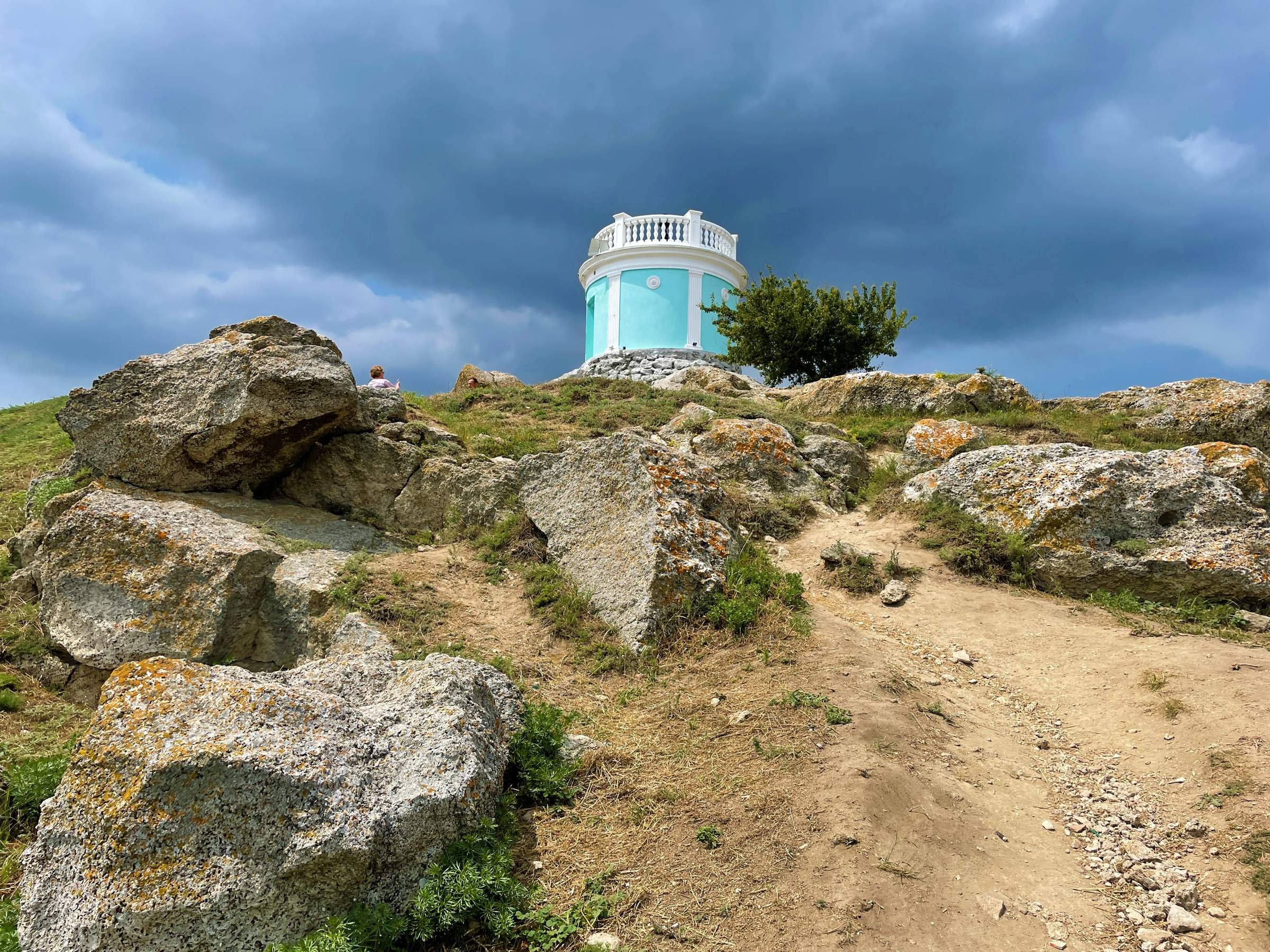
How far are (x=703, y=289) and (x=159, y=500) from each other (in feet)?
93.5

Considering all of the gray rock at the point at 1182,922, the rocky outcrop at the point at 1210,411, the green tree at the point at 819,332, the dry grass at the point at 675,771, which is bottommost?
the gray rock at the point at 1182,922

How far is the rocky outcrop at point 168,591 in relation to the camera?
7961 millimetres

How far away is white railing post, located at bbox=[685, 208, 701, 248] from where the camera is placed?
34.8 m

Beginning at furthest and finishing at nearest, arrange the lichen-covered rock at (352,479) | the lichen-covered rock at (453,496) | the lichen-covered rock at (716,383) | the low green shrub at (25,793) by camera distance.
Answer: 1. the lichen-covered rock at (716,383)
2. the lichen-covered rock at (352,479)
3. the lichen-covered rock at (453,496)
4. the low green shrub at (25,793)

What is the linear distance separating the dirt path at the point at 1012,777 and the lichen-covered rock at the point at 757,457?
3.49 metres

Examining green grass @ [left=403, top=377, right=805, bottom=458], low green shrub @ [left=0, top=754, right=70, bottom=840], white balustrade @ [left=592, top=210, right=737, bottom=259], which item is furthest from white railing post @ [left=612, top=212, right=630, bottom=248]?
low green shrub @ [left=0, top=754, right=70, bottom=840]

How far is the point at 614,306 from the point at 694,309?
12.4ft

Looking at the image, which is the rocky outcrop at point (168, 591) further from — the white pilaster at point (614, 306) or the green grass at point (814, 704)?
the white pilaster at point (614, 306)

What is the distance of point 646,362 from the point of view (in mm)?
32719

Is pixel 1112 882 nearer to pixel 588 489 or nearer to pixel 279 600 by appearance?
pixel 588 489

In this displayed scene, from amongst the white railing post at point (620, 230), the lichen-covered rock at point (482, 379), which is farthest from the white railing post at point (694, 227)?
the lichen-covered rock at point (482, 379)

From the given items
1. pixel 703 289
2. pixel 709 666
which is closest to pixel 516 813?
pixel 709 666

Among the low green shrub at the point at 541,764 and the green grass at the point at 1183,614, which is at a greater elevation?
the green grass at the point at 1183,614

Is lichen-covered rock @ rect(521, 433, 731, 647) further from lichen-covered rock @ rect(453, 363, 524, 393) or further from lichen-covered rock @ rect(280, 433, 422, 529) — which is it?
lichen-covered rock @ rect(453, 363, 524, 393)
